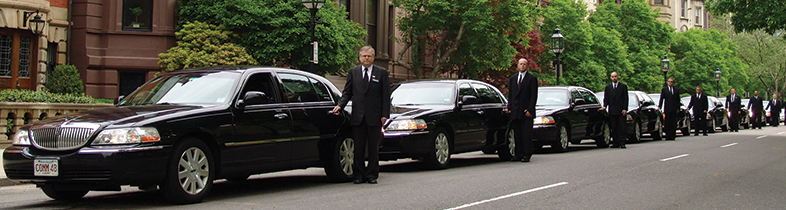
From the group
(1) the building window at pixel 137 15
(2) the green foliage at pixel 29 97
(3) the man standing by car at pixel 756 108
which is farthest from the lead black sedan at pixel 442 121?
(3) the man standing by car at pixel 756 108

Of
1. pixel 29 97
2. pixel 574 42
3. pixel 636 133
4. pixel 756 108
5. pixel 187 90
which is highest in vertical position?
pixel 574 42

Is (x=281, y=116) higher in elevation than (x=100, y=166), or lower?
higher

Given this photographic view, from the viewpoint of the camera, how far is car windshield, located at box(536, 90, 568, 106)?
59.7 ft

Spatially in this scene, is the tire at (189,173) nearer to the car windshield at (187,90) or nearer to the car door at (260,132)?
the car door at (260,132)

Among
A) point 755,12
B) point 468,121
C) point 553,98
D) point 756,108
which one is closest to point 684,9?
point 756,108

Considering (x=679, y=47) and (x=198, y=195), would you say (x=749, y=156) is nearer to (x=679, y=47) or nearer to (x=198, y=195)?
(x=198, y=195)

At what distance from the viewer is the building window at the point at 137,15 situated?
2634cm

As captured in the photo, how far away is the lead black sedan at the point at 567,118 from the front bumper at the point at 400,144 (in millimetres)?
4899

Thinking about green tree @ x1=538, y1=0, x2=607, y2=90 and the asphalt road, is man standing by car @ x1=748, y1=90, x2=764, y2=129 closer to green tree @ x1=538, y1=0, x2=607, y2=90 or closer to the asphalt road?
green tree @ x1=538, y1=0, x2=607, y2=90

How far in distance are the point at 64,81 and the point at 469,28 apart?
13.9 metres

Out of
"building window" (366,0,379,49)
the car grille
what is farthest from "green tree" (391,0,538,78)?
the car grille

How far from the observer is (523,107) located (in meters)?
14.2

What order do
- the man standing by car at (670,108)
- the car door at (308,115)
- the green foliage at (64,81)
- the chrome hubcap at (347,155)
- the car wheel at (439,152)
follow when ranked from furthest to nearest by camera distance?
the green foliage at (64,81) → the man standing by car at (670,108) → the car wheel at (439,152) → the chrome hubcap at (347,155) → the car door at (308,115)

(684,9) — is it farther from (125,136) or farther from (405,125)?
(125,136)
